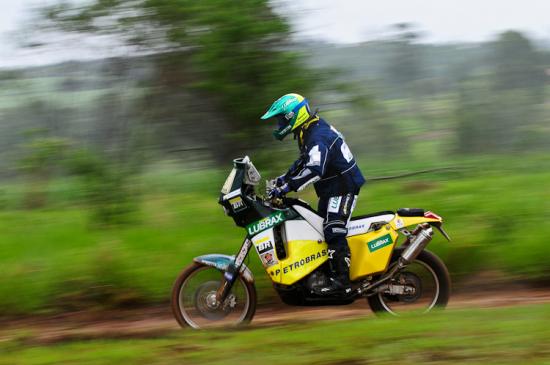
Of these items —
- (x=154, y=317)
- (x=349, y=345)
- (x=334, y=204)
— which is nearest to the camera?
(x=349, y=345)

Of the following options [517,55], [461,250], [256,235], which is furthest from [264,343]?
[517,55]

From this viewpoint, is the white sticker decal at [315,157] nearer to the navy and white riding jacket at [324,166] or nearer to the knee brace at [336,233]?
the navy and white riding jacket at [324,166]

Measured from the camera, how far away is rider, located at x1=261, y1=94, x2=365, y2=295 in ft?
23.7

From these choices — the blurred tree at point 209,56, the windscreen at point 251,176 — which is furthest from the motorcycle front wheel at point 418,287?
the blurred tree at point 209,56

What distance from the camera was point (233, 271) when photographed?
764cm

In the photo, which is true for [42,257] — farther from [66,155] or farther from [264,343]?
[264,343]

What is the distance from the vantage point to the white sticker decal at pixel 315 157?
7152 millimetres

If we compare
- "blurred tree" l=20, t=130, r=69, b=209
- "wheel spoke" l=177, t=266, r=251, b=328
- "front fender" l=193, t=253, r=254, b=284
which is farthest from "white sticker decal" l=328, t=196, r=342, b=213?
"blurred tree" l=20, t=130, r=69, b=209

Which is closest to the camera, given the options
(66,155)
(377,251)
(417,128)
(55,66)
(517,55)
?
(377,251)

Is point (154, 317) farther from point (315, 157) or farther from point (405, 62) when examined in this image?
point (405, 62)

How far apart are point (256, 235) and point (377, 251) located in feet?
3.87

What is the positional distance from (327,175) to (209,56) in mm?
3533

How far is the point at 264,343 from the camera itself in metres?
6.38

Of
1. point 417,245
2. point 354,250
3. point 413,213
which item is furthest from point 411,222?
point 354,250
